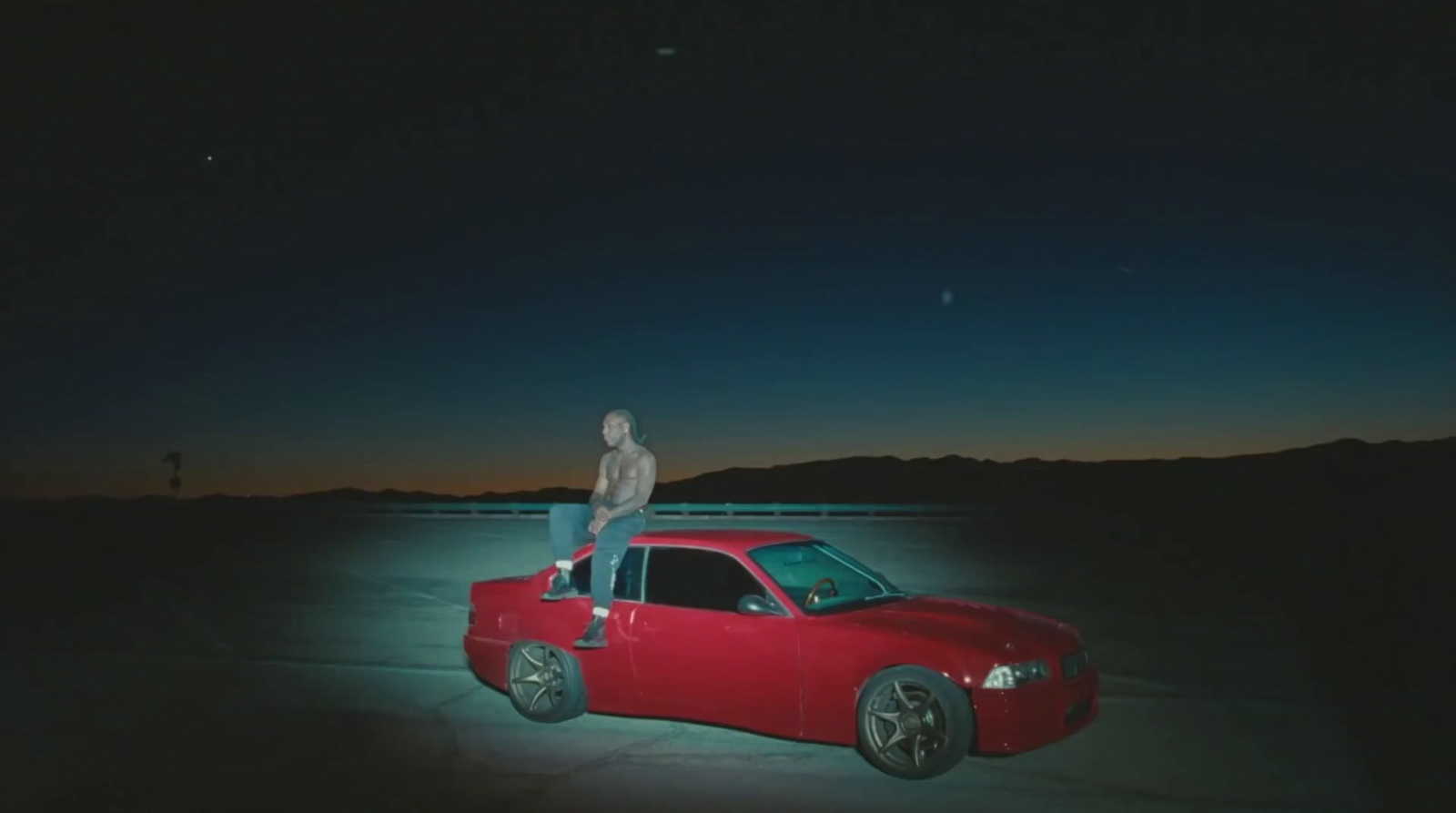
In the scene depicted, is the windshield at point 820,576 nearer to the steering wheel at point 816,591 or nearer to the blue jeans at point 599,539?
the steering wheel at point 816,591

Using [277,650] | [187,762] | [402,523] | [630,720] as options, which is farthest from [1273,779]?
[402,523]

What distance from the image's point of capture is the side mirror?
283 inches

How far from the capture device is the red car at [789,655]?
6578mm

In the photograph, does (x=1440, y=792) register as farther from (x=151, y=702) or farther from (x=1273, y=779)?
(x=151, y=702)

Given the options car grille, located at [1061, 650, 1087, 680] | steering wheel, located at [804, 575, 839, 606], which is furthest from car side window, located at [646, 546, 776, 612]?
car grille, located at [1061, 650, 1087, 680]

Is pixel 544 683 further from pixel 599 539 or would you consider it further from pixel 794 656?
pixel 794 656

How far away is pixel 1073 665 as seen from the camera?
22.9 feet

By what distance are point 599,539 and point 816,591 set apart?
1.57m

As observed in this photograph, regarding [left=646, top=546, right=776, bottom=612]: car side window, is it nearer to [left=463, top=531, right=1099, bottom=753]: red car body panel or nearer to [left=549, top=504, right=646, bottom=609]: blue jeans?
[left=463, top=531, right=1099, bottom=753]: red car body panel

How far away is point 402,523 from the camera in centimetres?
3444

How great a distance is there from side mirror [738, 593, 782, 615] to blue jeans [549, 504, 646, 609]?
3.85 feet

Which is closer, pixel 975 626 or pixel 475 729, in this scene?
pixel 975 626

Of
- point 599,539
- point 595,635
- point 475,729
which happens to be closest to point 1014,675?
point 595,635

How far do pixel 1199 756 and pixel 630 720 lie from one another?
12.4 ft
